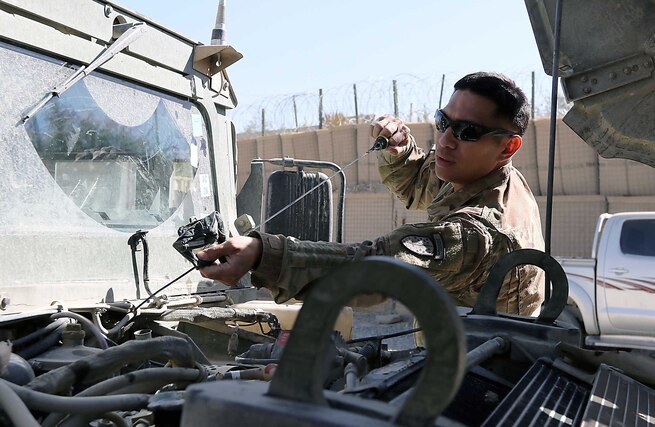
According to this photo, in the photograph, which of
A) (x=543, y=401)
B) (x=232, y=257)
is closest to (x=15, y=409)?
(x=232, y=257)

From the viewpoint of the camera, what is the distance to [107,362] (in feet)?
5.06

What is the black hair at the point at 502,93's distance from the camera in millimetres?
2508

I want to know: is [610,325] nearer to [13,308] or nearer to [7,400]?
[13,308]

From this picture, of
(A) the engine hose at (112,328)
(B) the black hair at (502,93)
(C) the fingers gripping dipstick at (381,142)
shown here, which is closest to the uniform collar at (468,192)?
(B) the black hair at (502,93)

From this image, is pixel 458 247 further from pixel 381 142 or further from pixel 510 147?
pixel 381 142

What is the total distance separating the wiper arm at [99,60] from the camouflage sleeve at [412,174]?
4.05ft

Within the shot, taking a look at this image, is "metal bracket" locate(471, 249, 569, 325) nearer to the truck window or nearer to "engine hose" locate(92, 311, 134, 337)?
"engine hose" locate(92, 311, 134, 337)

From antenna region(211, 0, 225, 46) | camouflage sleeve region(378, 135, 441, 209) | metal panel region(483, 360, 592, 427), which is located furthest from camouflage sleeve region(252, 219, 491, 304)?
antenna region(211, 0, 225, 46)

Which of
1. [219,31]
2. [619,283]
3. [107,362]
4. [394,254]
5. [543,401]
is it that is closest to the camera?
[543,401]

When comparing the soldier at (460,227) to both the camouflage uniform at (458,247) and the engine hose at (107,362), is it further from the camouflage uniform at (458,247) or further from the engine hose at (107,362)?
the engine hose at (107,362)

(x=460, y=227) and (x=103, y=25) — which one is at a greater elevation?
(x=103, y=25)

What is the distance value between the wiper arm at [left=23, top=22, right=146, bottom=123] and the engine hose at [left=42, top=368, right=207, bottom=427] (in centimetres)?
149

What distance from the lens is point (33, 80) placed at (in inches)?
107

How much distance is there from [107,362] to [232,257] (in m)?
0.37
